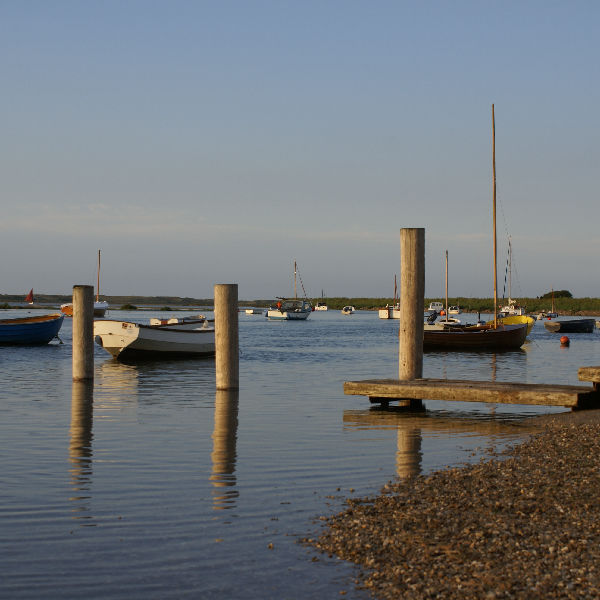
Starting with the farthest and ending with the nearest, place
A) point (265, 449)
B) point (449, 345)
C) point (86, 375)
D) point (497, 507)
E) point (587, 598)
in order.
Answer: point (449, 345), point (86, 375), point (265, 449), point (497, 507), point (587, 598)

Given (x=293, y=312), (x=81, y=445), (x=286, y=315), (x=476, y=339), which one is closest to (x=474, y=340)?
(x=476, y=339)

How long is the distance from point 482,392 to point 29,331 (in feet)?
114

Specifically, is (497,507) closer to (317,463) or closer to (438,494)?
(438,494)

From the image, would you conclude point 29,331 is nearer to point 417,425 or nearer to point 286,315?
point 417,425

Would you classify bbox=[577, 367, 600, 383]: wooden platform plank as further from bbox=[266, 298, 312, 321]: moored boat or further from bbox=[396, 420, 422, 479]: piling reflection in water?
bbox=[266, 298, 312, 321]: moored boat

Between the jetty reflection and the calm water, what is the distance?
44mm

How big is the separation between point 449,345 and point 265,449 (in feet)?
107

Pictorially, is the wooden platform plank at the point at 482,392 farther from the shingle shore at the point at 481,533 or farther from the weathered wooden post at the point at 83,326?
the weathered wooden post at the point at 83,326

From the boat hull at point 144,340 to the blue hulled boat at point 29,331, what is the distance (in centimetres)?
1184

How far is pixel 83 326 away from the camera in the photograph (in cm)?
2316

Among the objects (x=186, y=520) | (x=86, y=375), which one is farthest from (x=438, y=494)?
(x=86, y=375)

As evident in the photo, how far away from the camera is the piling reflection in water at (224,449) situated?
1037 cm

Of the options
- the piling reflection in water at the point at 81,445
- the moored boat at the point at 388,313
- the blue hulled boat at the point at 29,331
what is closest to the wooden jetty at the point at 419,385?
the piling reflection in water at the point at 81,445

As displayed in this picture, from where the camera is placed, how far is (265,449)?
14.0m
